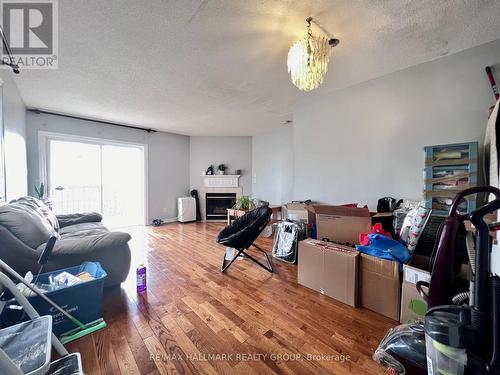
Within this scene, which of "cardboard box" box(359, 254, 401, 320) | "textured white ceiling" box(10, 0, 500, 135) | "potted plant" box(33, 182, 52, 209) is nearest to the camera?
"textured white ceiling" box(10, 0, 500, 135)

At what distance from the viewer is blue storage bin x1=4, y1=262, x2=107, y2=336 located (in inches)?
53.3

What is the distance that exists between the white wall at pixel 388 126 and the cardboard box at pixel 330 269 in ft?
3.71

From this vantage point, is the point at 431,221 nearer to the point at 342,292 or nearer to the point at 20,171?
the point at 342,292

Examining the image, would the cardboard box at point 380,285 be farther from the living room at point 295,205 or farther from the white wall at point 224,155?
the white wall at point 224,155

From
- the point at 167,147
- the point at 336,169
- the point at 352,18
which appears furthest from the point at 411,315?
the point at 167,147

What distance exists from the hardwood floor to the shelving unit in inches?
51.7

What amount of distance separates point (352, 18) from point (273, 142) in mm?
3548

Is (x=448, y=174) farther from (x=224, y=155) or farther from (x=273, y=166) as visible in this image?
(x=224, y=155)

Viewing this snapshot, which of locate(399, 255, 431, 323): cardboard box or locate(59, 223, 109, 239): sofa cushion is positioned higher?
locate(59, 223, 109, 239): sofa cushion

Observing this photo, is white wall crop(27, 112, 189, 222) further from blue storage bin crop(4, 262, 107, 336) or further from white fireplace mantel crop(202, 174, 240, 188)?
blue storage bin crop(4, 262, 107, 336)

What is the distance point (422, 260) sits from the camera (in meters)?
1.63

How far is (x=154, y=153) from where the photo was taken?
509 centimetres

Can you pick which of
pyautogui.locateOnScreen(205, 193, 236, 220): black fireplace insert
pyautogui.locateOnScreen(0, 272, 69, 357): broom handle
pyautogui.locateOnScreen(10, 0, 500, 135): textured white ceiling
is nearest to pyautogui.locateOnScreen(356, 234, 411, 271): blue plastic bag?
pyautogui.locateOnScreen(10, 0, 500, 135): textured white ceiling

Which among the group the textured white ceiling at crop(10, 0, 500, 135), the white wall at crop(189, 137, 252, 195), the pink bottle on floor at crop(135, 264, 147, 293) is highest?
the textured white ceiling at crop(10, 0, 500, 135)
